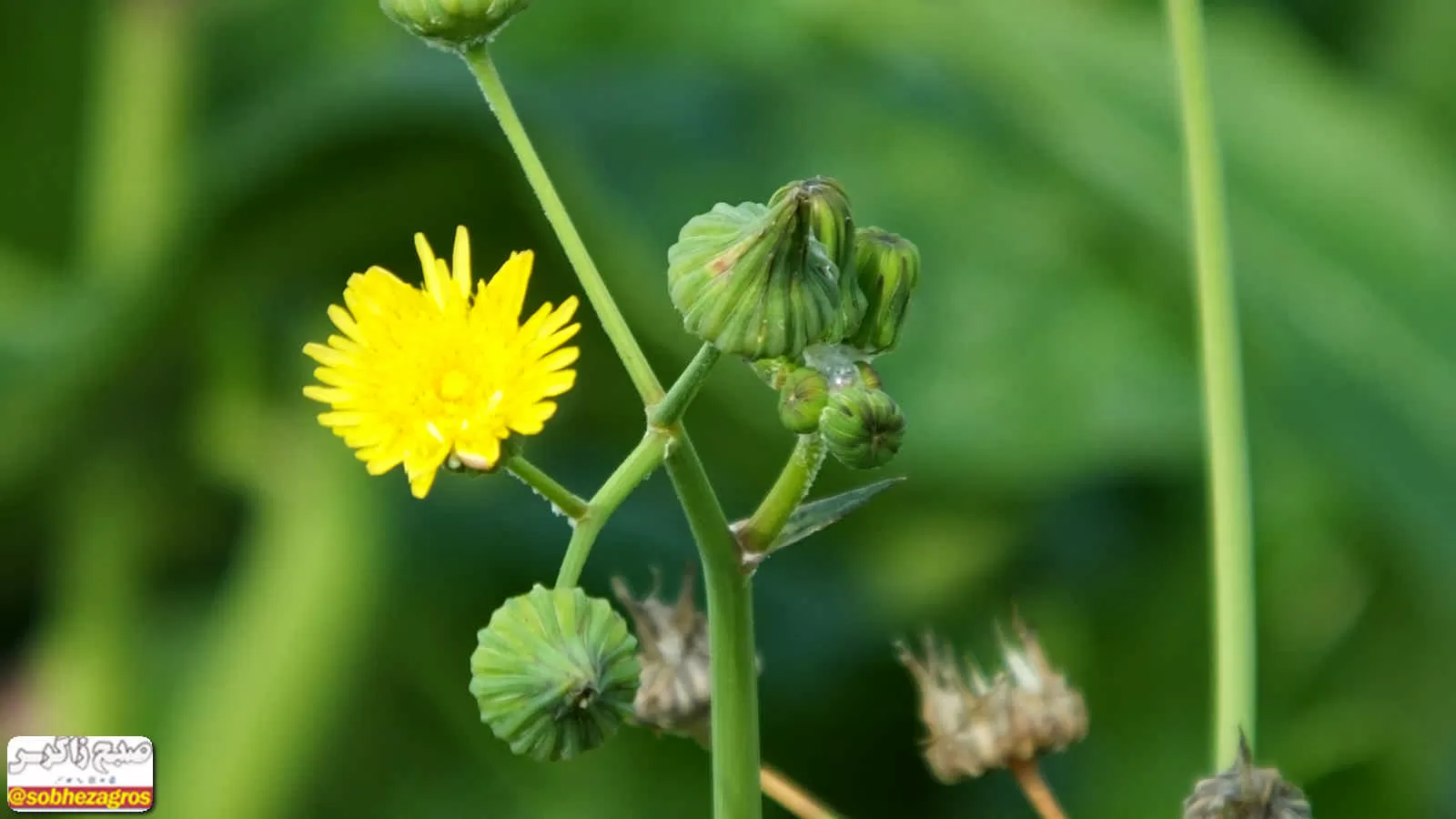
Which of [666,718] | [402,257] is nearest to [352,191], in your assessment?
[402,257]

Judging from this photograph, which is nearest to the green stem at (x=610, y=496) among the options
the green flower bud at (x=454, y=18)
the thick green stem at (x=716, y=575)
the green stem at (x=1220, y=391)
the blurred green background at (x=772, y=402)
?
the thick green stem at (x=716, y=575)

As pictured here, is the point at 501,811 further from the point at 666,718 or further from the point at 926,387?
the point at 666,718

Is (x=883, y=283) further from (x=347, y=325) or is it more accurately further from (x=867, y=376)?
(x=347, y=325)

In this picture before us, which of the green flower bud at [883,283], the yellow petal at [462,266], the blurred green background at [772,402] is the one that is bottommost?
the green flower bud at [883,283]

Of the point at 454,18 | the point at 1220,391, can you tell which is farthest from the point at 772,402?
the point at 454,18

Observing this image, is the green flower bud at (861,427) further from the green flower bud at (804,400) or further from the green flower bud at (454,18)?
the green flower bud at (454,18)
